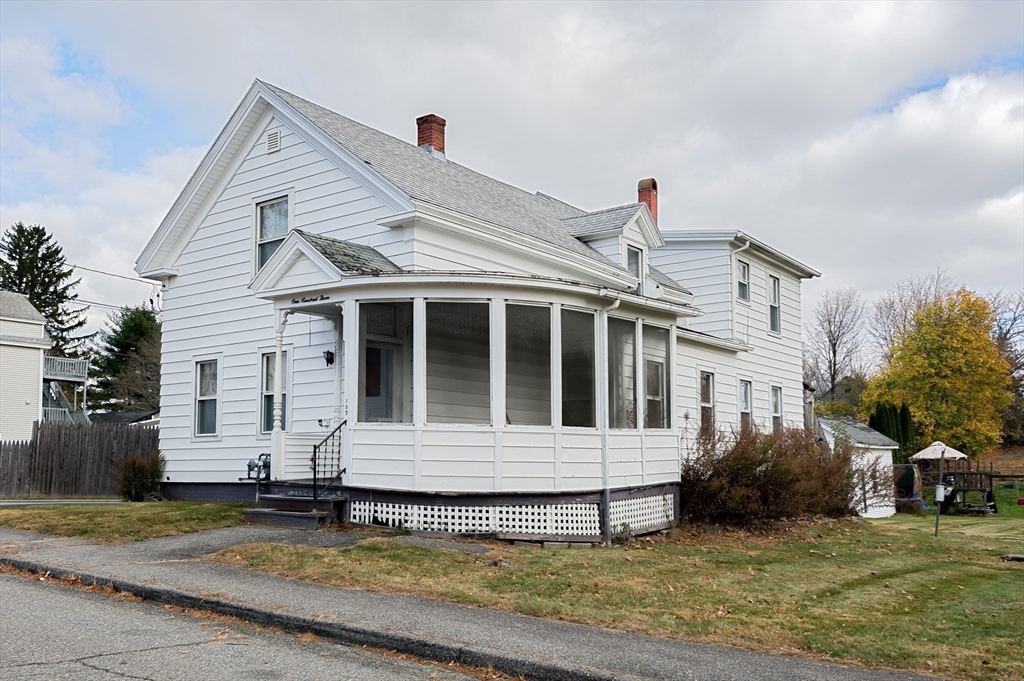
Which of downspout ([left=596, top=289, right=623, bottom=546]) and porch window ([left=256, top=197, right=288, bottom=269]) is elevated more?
porch window ([left=256, top=197, right=288, bottom=269])

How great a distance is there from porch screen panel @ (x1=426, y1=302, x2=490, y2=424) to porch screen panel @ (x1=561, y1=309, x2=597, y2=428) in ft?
3.86

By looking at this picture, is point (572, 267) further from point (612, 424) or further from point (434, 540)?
point (434, 540)

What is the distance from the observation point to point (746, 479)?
1644cm

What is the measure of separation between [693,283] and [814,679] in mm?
19315

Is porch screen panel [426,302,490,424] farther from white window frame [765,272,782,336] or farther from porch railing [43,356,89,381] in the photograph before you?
porch railing [43,356,89,381]

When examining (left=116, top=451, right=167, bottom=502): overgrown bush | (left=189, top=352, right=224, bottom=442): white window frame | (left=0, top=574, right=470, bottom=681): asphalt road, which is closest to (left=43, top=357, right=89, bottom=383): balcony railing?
(left=116, top=451, right=167, bottom=502): overgrown bush

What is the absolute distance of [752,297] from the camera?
2514 centimetres

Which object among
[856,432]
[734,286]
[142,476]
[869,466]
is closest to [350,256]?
[142,476]

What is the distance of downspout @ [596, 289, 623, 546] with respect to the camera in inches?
526

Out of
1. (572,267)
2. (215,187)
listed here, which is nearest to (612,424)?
(572,267)

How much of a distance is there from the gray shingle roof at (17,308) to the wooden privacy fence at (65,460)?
13542 mm

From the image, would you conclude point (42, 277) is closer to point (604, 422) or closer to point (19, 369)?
point (19, 369)

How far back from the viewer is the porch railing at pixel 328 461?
43.9ft

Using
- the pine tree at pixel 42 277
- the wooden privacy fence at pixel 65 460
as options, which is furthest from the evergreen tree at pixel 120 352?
the wooden privacy fence at pixel 65 460
